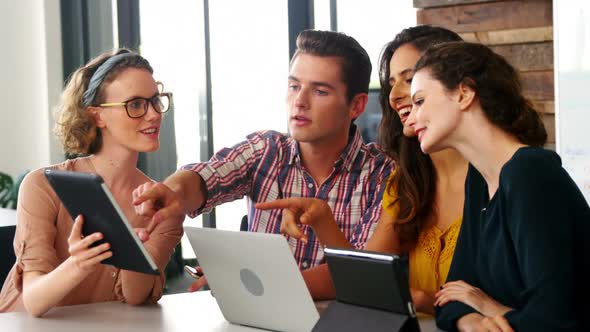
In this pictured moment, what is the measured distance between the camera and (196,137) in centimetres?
516

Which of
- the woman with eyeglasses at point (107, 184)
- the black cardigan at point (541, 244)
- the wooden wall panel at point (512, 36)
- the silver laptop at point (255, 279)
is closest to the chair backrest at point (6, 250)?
the woman with eyeglasses at point (107, 184)

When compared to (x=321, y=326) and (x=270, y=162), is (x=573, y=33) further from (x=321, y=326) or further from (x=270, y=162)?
(x=321, y=326)

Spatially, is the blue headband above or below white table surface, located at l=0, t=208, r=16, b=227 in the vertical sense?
above

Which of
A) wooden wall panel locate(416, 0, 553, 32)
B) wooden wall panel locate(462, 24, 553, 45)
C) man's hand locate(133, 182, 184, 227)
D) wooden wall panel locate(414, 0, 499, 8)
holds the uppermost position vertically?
wooden wall panel locate(414, 0, 499, 8)

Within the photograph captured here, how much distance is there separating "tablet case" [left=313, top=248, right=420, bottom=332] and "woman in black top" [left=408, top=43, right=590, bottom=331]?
24 cm

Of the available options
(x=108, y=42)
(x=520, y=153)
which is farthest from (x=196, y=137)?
(x=520, y=153)

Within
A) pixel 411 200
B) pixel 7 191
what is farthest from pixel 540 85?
pixel 7 191

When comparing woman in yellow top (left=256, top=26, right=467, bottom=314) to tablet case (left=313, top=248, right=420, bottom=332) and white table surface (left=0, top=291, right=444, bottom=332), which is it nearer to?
white table surface (left=0, top=291, right=444, bottom=332)

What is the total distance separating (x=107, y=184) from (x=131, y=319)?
1.54 feet

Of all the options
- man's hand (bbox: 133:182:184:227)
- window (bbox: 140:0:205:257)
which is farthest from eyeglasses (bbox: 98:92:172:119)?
window (bbox: 140:0:205:257)

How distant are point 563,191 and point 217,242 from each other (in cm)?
80

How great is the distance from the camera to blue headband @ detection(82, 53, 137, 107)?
100 inches

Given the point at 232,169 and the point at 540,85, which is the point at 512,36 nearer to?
the point at 540,85

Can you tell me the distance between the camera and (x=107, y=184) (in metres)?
2.53
